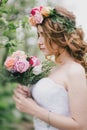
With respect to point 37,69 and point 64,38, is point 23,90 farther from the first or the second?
point 64,38

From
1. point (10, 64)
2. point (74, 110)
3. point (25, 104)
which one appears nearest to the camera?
point (74, 110)

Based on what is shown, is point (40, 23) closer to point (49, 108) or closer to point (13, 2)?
point (49, 108)

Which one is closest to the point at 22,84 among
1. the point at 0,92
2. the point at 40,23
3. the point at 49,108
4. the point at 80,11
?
the point at 49,108

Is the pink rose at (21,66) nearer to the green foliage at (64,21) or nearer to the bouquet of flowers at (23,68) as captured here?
the bouquet of flowers at (23,68)

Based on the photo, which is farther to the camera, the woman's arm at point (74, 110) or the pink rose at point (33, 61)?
the pink rose at point (33, 61)

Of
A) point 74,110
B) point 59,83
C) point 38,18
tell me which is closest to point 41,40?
point 38,18

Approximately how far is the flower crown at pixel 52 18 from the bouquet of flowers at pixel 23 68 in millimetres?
197

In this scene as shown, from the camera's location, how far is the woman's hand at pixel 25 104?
1861 mm

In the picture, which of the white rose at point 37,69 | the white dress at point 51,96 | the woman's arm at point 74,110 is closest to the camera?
the woman's arm at point 74,110

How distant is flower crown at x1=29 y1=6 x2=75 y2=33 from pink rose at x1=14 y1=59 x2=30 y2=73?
20 cm

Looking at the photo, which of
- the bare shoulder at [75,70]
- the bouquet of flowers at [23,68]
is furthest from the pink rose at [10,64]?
the bare shoulder at [75,70]

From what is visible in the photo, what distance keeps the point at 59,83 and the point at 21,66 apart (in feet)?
0.74

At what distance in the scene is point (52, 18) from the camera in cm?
193

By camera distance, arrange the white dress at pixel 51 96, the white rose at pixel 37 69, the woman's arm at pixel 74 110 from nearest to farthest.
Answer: the woman's arm at pixel 74 110 < the white dress at pixel 51 96 < the white rose at pixel 37 69
